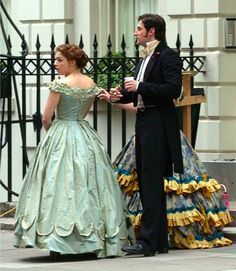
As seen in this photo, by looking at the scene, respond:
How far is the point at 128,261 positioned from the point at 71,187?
A: 0.78m

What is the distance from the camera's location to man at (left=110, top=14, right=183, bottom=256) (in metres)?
11.3

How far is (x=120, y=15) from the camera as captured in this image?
56.2 feet

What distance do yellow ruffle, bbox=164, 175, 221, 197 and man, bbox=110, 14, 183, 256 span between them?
1.39 feet

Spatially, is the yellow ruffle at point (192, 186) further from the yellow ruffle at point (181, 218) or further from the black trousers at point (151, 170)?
the black trousers at point (151, 170)

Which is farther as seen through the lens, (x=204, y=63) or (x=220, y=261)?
(x=204, y=63)

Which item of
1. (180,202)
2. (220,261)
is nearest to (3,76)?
(180,202)

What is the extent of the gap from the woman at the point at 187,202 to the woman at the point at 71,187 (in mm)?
529

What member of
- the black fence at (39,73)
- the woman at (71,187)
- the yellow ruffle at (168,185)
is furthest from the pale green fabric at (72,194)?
the black fence at (39,73)

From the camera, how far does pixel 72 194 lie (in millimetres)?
11078

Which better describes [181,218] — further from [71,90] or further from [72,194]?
[71,90]

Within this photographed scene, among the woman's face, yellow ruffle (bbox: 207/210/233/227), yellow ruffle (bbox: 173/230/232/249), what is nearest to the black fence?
the woman's face

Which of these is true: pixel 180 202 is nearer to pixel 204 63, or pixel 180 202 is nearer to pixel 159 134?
pixel 159 134

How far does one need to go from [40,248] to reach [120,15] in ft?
21.7

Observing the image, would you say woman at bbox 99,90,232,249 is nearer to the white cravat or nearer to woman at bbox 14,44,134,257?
the white cravat
